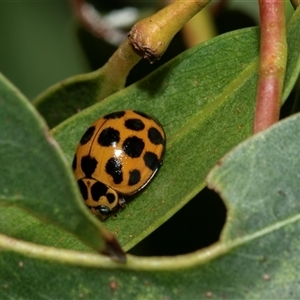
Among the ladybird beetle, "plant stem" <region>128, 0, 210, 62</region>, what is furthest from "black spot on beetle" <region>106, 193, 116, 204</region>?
"plant stem" <region>128, 0, 210, 62</region>

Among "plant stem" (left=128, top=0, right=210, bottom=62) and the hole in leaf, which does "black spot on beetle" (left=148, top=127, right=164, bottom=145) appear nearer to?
"plant stem" (left=128, top=0, right=210, bottom=62)

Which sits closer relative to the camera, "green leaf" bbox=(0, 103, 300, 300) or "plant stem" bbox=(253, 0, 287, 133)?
"green leaf" bbox=(0, 103, 300, 300)

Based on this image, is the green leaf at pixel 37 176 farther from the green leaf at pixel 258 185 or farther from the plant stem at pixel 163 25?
the plant stem at pixel 163 25

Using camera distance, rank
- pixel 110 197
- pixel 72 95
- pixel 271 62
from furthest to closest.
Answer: pixel 72 95, pixel 110 197, pixel 271 62

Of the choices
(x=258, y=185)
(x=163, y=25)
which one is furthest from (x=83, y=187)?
(x=258, y=185)

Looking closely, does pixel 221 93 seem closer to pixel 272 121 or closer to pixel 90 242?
pixel 272 121

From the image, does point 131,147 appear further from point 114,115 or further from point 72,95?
point 72,95
